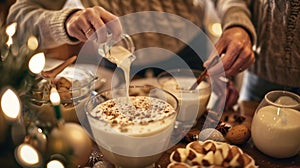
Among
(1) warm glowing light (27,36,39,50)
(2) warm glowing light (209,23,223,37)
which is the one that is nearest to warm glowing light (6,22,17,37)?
(1) warm glowing light (27,36,39,50)

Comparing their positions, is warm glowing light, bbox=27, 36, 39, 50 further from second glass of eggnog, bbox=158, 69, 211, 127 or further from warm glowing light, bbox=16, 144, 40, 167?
second glass of eggnog, bbox=158, 69, 211, 127

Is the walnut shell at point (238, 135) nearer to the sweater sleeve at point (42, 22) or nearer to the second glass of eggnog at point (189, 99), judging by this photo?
the second glass of eggnog at point (189, 99)

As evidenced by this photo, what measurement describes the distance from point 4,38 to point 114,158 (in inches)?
15.5

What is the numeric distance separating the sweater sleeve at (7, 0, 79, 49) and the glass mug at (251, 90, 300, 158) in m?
0.62

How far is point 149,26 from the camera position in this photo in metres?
1.53

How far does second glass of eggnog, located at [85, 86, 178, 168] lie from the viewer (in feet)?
3.00

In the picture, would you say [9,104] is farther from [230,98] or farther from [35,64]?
[230,98]

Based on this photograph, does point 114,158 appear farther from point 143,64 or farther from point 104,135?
point 143,64

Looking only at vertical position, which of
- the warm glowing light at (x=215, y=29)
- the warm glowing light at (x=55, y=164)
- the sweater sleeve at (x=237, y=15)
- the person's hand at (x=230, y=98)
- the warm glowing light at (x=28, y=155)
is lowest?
→ the person's hand at (x=230, y=98)

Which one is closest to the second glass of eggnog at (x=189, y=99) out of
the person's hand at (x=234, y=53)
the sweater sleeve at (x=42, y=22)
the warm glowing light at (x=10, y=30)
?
the person's hand at (x=234, y=53)

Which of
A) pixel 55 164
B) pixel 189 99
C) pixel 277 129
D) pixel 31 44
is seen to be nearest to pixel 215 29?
pixel 189 99

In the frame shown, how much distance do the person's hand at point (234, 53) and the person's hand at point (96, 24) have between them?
0.31 metres

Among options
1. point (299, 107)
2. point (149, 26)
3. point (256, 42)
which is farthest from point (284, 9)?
point (149, 26)

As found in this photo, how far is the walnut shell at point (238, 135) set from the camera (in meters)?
1.10
